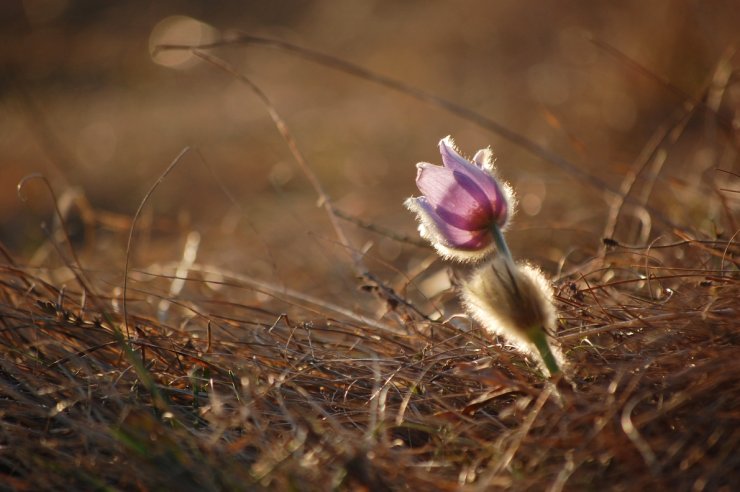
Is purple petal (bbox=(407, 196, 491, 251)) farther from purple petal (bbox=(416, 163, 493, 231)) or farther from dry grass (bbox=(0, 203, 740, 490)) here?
dry grass (bbox=(0, 203, 740, 490))

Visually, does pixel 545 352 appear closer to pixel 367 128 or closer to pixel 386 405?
pixel 386 405

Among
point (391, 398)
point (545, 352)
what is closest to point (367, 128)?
point (391, 398)

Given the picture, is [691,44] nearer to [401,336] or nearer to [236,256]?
[236,256]

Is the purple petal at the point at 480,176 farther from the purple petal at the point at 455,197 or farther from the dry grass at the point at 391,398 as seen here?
the dry grass at the point at 391,398

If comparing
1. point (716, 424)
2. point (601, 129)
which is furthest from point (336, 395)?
point (601, 129)

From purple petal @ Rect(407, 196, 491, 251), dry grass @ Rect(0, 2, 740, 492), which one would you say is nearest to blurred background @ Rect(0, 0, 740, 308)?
dry grass @ Rect(0, 2, 740, 492)

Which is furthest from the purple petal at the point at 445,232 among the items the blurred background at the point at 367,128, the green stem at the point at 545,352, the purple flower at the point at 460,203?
the blurred background at the point at 367,128
